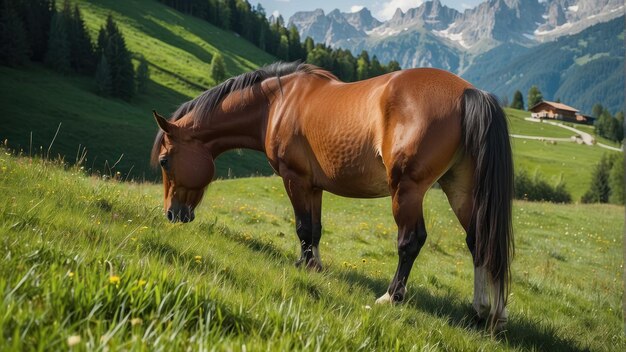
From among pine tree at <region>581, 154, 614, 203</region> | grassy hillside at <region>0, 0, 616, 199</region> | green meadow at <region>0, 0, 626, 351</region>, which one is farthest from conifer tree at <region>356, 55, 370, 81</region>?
green meadow at <region>0, 0, 626, 351</region>

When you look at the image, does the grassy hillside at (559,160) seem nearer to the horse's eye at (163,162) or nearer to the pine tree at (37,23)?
the pine tree at (37,23)

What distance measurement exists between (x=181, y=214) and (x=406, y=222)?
3759 millimetres

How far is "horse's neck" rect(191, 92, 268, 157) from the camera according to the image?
753cm

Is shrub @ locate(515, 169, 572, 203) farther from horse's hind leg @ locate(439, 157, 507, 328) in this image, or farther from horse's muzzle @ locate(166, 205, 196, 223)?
horse's muzzle @ locate(166, 205, 196, 223)

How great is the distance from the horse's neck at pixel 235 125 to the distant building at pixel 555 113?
191m

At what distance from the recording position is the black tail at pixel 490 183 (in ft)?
17.4

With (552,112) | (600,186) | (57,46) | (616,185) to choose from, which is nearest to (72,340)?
(57,46)

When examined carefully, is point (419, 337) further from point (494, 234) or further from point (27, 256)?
point (27, 256)

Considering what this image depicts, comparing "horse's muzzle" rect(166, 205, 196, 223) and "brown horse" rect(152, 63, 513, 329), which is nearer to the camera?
"brown horse" rect(152, 63, 513, 329)

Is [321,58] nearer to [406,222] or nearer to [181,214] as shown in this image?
[181,214]

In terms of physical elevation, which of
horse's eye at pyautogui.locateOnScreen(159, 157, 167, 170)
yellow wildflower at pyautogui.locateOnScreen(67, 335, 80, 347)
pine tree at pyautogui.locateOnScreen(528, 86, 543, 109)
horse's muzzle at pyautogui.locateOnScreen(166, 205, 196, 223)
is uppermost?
pine tree at pyautogui.locateOnScreen(528, 86, 543, 109)

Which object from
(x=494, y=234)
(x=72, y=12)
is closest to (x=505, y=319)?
(x=494, y=234)

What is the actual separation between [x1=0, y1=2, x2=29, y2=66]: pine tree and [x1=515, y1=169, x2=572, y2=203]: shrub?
265 feet

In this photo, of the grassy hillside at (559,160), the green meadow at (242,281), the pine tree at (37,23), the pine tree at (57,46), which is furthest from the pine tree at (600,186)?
the pine tree at (37,23)
